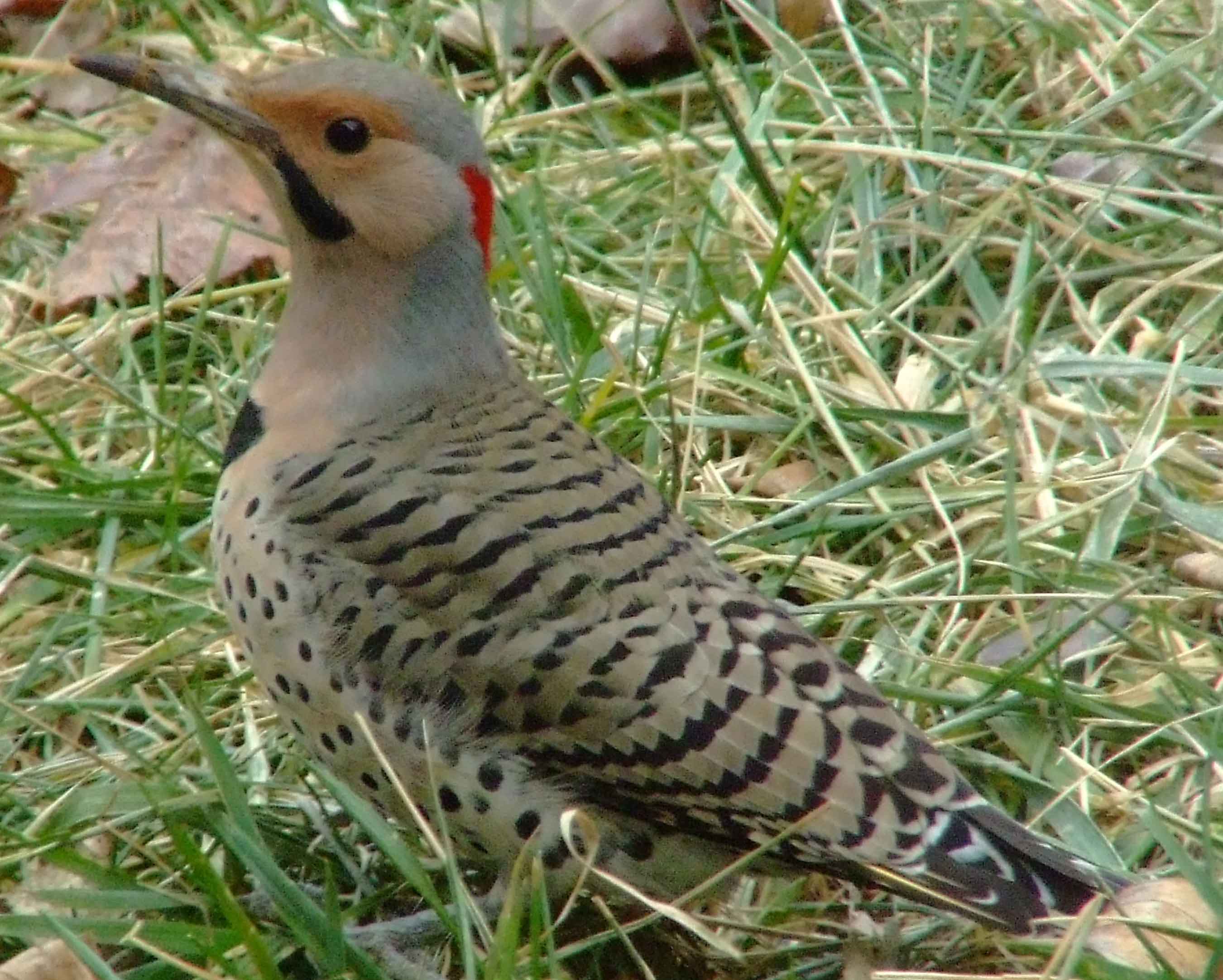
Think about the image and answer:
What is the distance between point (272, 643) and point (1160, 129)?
2.54 meters

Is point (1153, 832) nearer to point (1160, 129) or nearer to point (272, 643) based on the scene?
point (272, 643)

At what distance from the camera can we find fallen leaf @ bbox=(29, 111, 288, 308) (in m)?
4.09

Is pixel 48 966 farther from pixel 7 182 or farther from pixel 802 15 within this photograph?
pixel 802 15

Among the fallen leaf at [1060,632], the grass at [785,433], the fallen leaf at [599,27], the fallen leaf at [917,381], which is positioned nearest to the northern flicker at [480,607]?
the grass at [785,433]

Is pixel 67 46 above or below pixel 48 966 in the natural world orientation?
above

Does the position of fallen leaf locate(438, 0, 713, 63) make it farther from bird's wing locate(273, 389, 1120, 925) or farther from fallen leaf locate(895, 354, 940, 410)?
bird's wing locate(273, 389, 1120, 925)

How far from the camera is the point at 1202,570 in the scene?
3281mm

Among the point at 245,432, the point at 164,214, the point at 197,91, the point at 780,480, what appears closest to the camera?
the point at 197,91

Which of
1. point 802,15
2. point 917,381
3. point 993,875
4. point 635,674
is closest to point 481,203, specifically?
point 635,674

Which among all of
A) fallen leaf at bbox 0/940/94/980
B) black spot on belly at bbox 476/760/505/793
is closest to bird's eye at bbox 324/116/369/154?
black spot on belly at bbox 476/760/505/793

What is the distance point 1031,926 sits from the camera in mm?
2514

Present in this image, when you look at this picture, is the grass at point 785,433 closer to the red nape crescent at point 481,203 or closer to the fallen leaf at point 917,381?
the fallen leaf at point 917,381

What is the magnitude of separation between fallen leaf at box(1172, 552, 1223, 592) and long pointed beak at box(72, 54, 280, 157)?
5.68 ft

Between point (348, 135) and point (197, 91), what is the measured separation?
24cm
